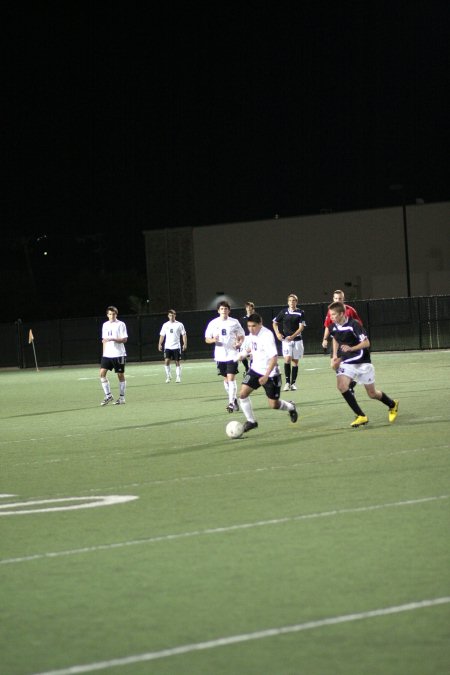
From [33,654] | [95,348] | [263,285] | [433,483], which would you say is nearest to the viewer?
[33,654]

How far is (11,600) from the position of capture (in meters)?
7.04

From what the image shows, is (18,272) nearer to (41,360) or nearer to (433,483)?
(41,360)

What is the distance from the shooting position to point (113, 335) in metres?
25.6

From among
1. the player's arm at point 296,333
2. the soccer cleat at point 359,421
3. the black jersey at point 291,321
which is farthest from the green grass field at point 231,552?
the black jersey at point 291,321

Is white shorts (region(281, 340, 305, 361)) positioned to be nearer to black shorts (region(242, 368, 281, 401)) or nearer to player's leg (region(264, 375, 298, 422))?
player's leg (region(264, 375, 298, 422))

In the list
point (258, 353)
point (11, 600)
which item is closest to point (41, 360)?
point (258, 353)

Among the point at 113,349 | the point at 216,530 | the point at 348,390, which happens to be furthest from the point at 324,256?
the point at 216,530

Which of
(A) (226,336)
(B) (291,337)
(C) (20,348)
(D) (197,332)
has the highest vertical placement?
(A) (226,336)

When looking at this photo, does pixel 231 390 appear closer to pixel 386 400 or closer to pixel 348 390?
pixel 386 400

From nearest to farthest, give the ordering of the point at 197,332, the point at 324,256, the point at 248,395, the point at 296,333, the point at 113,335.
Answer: the point at 248,395, the point at 113,335, the point at 296,333, the point at 197,332, the point at 324,256

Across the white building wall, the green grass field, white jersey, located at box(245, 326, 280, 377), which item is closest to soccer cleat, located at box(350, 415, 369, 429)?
the green grass field

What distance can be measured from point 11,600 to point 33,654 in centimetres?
123

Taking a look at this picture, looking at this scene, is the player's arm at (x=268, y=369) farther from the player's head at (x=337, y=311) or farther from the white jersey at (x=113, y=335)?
the white jersey at (x=113, y=335)

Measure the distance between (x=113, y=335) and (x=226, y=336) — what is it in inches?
168
